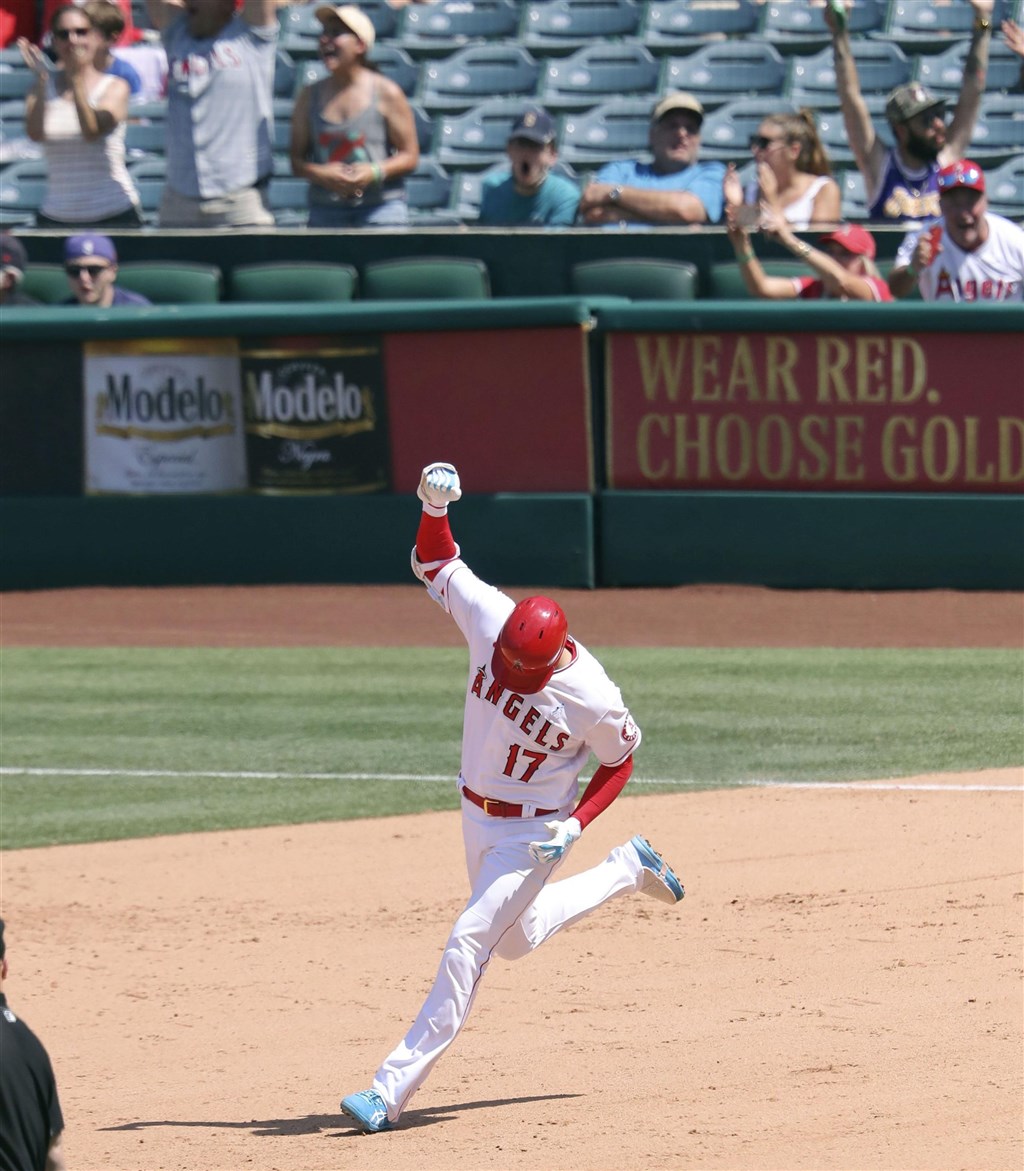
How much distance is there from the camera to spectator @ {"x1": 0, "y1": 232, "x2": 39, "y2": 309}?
44.8 ft

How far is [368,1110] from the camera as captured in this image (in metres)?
5.29

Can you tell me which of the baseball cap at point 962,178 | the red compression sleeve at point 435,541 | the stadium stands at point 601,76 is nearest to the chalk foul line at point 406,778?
the red compression sleeve at point 435,541

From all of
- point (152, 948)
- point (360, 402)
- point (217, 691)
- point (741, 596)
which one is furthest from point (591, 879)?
point (360, 402)

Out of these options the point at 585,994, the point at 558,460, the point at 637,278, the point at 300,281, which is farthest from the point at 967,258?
the point at 585,994

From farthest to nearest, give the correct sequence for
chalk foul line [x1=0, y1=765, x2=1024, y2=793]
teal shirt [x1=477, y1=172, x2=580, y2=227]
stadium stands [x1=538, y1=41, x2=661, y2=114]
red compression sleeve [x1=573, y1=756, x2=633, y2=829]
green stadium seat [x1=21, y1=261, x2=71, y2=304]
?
stadium stands [x1=538, y1=41, x2=661, y2=114], green stadium seat [x1=21, y1=261, x2=71, y2=304], teal shirt [x1=477, y1=172, x2=580, y2=227], chalk foul line [x1=0, y1=765, x2=1024, y2=793], red compression sleeve [x1=573, y1=756, x2=633, y2=829]

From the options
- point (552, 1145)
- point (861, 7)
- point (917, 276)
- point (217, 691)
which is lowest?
point (217, 691)

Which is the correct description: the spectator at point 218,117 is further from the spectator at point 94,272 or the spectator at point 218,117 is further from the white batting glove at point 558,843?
the white batting glove at point 558,843

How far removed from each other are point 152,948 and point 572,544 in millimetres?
5874

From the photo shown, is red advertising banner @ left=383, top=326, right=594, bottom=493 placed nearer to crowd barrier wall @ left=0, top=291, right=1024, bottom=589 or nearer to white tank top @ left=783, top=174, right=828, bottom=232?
crowd barrier wall @ left=0, top=291, right=1024, bottom=589

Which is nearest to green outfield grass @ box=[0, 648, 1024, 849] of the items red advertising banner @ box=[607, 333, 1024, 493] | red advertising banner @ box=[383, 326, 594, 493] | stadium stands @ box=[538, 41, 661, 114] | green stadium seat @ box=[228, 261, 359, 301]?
red advertising banner @ box=[607, 333, 1024, 493]

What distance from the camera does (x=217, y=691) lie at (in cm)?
1101

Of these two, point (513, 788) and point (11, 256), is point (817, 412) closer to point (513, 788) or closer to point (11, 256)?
point (11, 256)

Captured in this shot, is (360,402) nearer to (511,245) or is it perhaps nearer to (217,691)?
(511,245)

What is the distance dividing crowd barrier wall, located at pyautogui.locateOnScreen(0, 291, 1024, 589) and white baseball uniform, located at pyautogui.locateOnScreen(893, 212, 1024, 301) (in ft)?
1.09
